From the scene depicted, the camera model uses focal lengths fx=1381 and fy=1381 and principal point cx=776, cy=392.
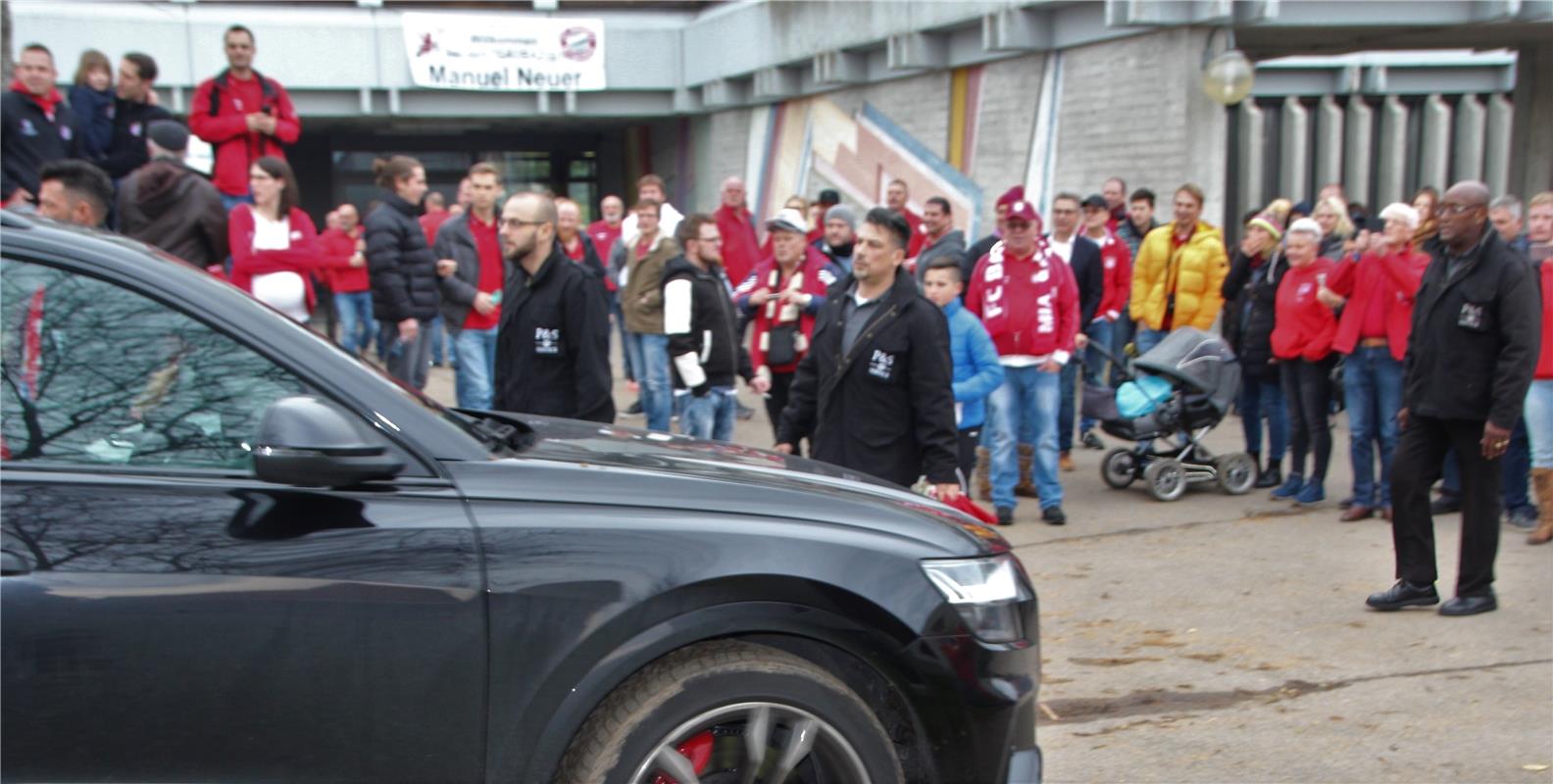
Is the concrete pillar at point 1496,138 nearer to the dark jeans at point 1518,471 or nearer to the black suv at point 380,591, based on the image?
the dark jeans at point 1518,471

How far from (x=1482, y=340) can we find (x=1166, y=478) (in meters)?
3.03

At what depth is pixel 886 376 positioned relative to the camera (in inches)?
216

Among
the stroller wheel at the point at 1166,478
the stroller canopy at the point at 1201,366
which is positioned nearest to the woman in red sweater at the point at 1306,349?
the stroller canopy at the point at 1201,366

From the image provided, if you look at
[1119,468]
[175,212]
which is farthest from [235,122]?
[1119,468]

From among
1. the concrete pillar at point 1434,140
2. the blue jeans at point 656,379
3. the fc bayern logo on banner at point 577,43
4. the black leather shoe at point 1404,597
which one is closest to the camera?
the black leather shoe at point 1404,597

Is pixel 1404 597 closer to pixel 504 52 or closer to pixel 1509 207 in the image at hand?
pixel 1509 207

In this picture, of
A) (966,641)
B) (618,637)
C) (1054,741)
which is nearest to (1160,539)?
(1054,741)

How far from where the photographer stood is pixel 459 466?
2998 mm

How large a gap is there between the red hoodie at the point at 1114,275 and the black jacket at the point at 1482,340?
4.47 m

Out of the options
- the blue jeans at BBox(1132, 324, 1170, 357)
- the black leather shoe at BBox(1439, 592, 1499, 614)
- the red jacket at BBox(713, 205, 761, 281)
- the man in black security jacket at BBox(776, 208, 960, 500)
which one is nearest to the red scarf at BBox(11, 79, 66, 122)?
the red jacket at BBox(713, 205, 761, 281)

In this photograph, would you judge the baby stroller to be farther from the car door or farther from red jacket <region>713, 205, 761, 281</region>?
the car door

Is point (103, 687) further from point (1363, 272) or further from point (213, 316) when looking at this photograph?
point (1363, 272)

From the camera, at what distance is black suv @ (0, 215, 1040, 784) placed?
2.69m

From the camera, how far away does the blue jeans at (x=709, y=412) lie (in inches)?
344
